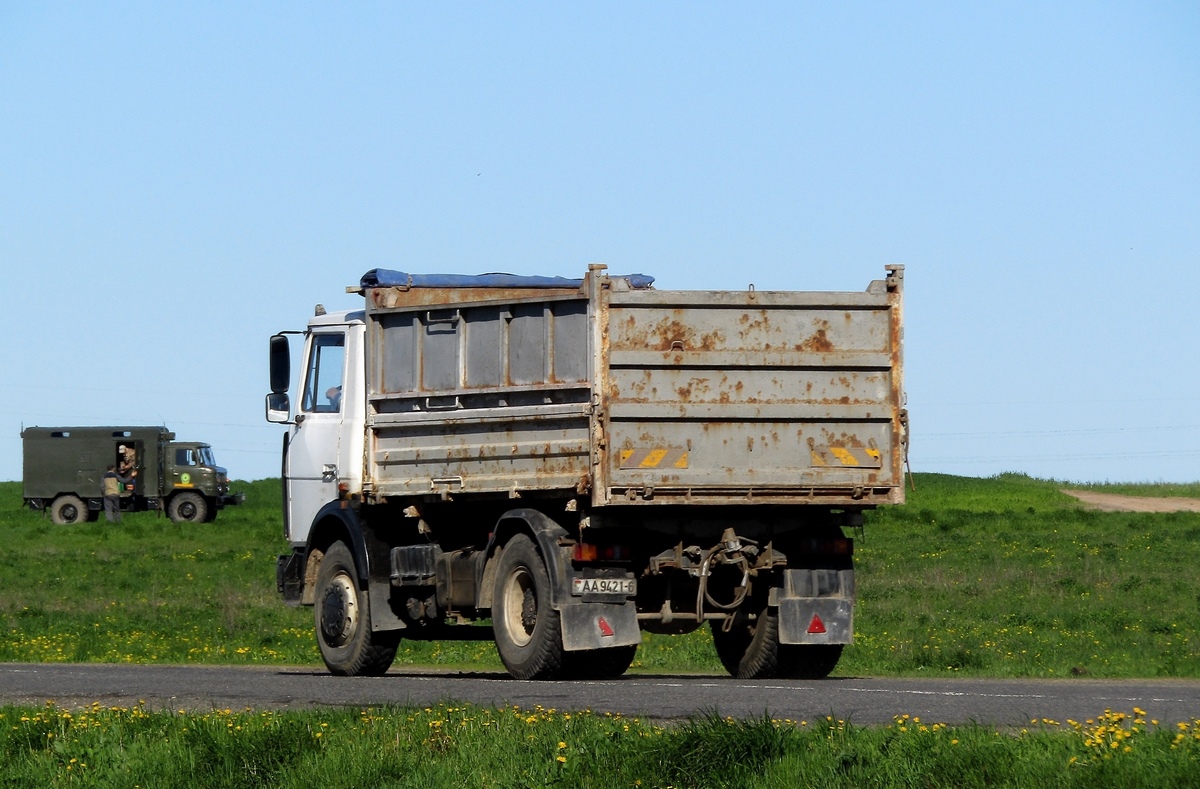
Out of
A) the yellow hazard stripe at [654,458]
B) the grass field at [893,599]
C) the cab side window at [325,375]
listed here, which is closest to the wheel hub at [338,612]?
the cab side window at [325,375]

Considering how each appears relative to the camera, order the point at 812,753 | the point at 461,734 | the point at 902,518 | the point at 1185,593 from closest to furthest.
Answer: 1. the point at 812,753
2. the point at 461,734
3. the point at 1185,593
4. the point at 902,518

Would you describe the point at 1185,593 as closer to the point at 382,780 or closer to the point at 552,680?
the point at 552,680

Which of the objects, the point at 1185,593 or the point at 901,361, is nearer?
the point at 901,361

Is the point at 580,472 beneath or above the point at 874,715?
above

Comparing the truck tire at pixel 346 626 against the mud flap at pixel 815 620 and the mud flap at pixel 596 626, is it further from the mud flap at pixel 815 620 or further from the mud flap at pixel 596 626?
the mud flap at pixel 815 620

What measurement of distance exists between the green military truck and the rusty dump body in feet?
136

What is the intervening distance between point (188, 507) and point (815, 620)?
139 ft

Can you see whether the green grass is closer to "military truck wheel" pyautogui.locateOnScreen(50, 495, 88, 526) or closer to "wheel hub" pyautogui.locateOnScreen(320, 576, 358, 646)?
"wheel hub" pyautogui.locateOnScreen(320, 576, 358, 646)

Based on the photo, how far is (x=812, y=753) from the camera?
8.04 metres

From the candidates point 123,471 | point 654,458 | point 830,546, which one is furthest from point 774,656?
point 123,471

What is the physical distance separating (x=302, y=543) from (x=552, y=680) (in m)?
3.86

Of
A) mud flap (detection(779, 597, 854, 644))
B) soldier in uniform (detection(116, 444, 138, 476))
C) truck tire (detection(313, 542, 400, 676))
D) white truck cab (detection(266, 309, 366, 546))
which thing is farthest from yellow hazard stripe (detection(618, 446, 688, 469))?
soldier in uniform (detection(116, 444, 138, 476))

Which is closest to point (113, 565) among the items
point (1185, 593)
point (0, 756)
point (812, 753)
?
point (1185, 593)

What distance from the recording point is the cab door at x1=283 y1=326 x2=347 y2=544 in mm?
16125
